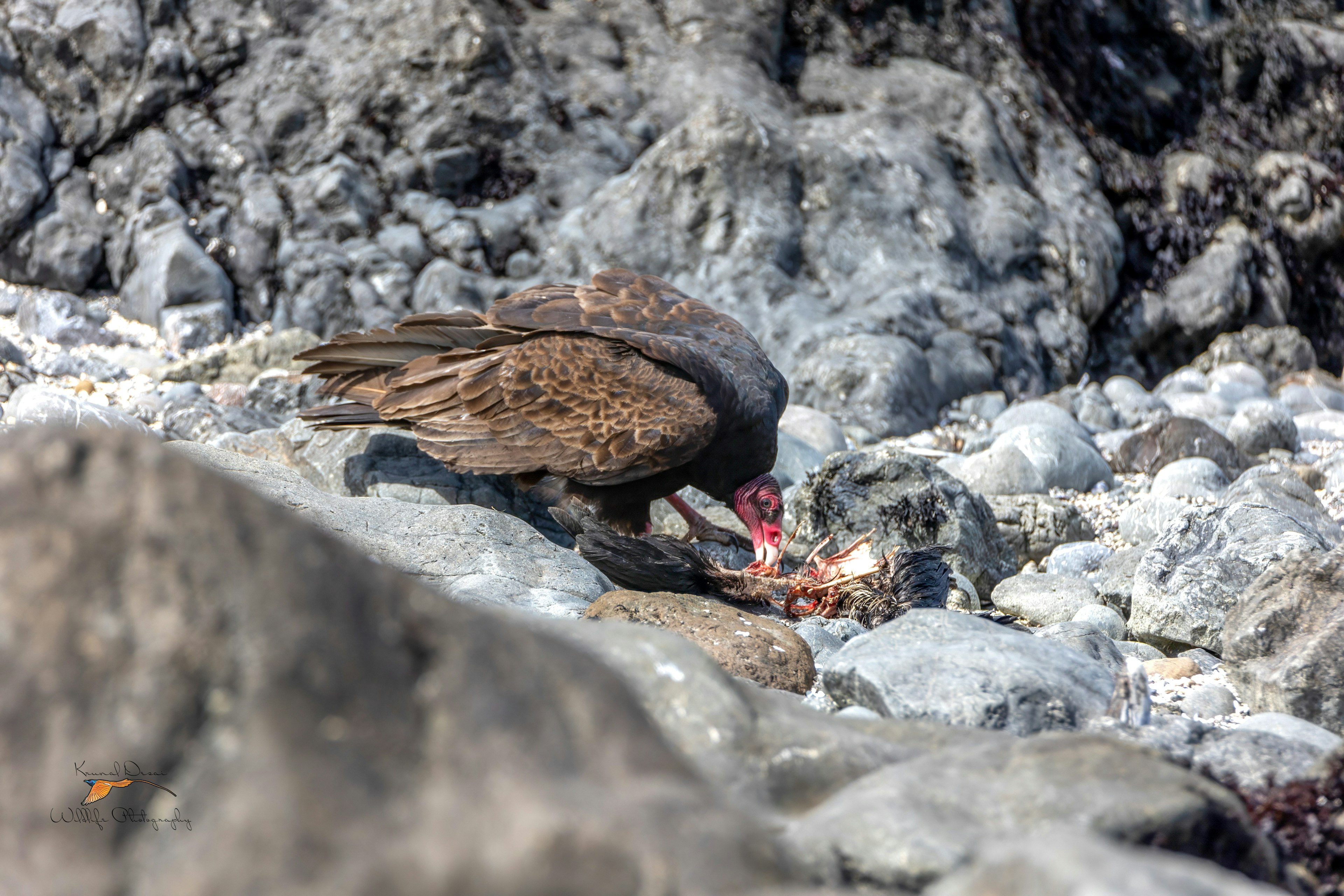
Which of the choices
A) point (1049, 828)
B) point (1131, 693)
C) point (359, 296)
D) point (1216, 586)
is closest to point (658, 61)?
point (359, 296)

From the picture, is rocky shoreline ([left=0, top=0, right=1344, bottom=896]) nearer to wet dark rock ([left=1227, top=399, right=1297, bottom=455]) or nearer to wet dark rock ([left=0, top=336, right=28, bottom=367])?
wet dark rock ([left=1227, top=399, right=1297, bottom=455])

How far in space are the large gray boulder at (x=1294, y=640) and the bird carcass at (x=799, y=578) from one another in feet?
4.12

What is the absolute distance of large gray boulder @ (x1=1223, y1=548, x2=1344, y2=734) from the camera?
10.9 ft

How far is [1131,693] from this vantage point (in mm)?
2881

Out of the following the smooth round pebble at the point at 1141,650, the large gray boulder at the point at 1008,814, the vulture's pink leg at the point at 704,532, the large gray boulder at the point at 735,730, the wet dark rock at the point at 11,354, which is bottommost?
the wet dark rock at the point at 11,354

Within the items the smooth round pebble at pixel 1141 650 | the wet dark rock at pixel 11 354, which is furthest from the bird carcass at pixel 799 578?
the wet dark rock at pixel 11 354

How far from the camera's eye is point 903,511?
5625 mm

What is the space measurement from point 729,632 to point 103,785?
8.55 ft

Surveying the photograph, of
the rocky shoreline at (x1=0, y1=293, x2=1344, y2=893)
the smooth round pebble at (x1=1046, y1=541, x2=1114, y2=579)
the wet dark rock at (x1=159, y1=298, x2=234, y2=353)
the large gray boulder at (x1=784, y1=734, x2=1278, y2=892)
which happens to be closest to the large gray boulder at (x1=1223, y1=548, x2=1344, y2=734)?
the rocky shoreline at (x1=0, y1=293, x2=1344, y2=893)

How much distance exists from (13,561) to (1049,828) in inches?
68.9

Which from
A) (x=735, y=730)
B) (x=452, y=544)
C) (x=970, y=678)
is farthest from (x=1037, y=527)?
(x=735, y=730)

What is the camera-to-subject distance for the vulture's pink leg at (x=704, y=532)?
6012 millimetres

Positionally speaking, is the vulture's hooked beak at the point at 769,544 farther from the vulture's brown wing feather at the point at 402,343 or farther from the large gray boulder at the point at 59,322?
the large gray boulder at the point at 59,322

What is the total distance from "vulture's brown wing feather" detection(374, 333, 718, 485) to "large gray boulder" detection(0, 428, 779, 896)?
359 cm
